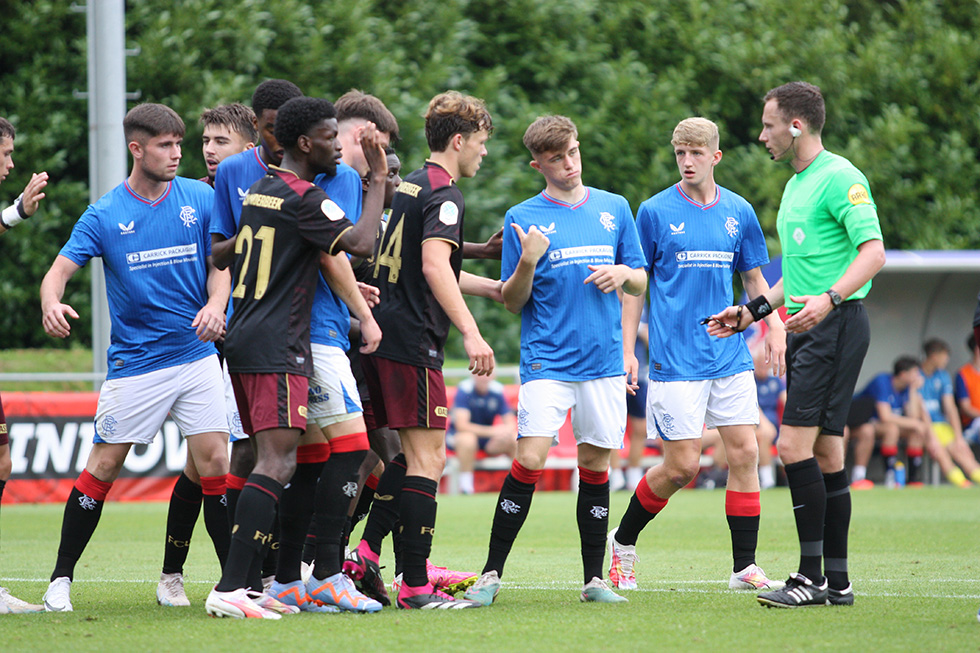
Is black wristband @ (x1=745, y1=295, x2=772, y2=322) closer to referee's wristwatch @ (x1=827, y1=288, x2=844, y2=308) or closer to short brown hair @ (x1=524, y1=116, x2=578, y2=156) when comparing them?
referee's wristwatch @ (x1=827, y1=288, x2=844, y2=308)

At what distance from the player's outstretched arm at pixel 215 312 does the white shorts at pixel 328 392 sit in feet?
1.53

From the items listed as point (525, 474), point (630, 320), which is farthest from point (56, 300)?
point (630, 320)

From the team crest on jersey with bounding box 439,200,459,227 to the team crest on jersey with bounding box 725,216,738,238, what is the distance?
1956 millimetres

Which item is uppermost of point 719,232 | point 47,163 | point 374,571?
point 47,163

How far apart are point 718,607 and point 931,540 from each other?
415 centimetres

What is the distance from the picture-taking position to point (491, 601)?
5699 mm

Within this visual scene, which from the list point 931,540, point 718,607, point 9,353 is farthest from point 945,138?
point 718,607

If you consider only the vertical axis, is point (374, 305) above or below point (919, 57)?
below

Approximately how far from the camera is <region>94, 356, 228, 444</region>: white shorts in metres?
5.86

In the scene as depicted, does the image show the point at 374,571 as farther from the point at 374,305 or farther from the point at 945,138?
the point at 945,138

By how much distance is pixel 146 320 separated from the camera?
591 cm

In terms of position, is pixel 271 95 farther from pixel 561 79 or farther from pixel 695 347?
pixel 561 79

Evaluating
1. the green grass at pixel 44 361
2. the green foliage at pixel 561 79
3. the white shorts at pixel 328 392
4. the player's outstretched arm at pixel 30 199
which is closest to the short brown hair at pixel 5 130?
the player's outstretched arm at pixel 30 199

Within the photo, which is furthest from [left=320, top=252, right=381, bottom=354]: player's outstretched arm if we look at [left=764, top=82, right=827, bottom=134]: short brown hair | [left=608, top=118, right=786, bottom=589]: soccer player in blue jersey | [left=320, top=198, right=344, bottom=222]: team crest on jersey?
[left=764, top=82, right=827, bottom=134]: short brown hair
